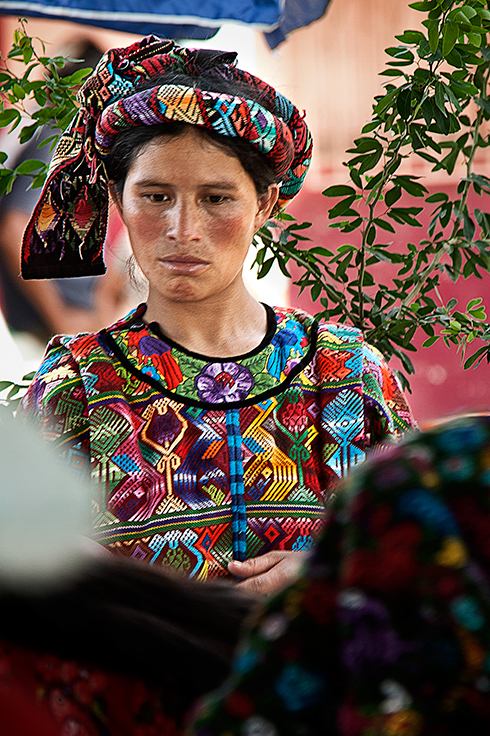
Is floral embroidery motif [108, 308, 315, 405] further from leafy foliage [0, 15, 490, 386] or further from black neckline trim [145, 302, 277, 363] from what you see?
leafy foliage [0, 15, 490, 386]

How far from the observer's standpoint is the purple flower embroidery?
1.07m

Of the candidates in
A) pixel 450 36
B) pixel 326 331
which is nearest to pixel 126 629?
pixel 326 331

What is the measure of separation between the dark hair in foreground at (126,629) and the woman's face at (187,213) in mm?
695

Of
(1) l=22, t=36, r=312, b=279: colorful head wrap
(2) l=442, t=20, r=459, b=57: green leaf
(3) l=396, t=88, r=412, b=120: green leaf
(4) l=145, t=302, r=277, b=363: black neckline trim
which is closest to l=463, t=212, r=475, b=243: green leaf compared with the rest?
(3) l=396, t=88, r=412, b=120: green leaf

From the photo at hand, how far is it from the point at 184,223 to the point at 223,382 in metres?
0.23

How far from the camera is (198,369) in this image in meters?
1.09

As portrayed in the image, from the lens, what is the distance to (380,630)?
294 millimetres

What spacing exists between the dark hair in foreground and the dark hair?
76 centimetres

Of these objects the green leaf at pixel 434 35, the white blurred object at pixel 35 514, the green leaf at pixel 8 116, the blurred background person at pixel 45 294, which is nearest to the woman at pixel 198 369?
the green leaf at pixel 434 35

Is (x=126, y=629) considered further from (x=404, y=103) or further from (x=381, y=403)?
(x=404, y=103)

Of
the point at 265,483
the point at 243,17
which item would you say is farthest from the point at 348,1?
the point at 265,483

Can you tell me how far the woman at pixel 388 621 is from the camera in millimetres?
292

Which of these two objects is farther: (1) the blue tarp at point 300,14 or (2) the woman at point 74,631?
(1) the blue tarp at point 300,14

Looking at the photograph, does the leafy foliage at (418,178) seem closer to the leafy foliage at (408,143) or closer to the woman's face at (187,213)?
the leafy foliage at (408,143)
